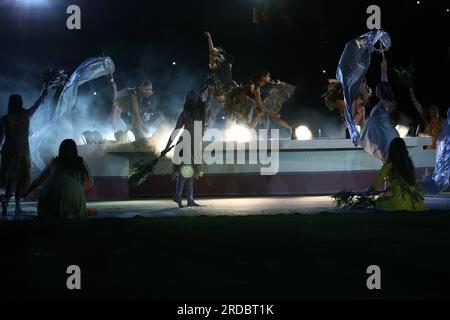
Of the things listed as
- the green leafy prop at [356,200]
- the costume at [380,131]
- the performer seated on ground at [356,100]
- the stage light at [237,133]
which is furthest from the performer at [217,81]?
the green leafy prop at [356,200]

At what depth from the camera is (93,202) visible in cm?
1684

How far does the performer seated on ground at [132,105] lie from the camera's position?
802 inches

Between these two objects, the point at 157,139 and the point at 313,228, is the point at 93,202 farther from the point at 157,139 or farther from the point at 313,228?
the point at 313,228

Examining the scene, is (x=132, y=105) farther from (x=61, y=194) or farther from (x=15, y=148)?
(x=61, y=194)

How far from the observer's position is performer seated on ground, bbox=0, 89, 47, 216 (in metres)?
13.5

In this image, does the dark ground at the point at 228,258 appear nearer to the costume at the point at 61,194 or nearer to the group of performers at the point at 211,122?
the costume at the point at 61,194

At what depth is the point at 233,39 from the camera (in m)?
24.2

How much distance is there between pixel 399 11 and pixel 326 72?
2.93m

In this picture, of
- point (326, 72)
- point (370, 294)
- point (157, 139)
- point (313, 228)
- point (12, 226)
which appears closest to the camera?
point (370, 294)

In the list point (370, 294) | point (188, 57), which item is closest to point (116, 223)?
point (370, 294)

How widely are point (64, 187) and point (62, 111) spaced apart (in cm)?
745

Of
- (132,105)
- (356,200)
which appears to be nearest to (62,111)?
(132,105)

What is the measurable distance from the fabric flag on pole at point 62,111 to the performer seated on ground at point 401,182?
326 inches

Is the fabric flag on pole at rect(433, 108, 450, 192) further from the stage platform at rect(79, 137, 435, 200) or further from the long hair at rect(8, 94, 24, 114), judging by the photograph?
the long hair at rect(8, 94, 24, 114)
